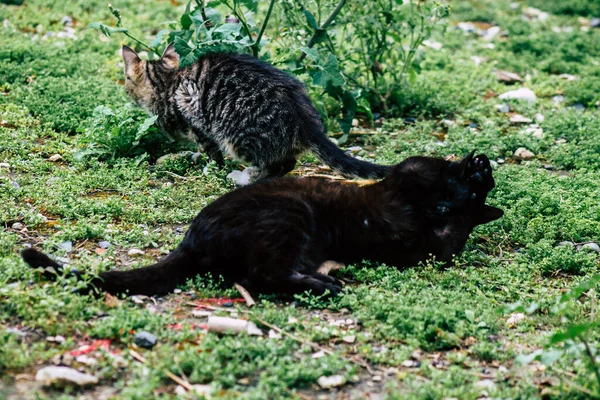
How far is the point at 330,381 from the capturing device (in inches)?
121

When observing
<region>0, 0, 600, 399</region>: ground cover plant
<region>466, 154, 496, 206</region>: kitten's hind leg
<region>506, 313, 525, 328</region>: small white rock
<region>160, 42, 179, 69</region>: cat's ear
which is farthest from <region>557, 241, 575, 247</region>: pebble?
<region>160, 42, 179, 69</region>: cat's ear

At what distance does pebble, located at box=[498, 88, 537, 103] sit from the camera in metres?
7.34

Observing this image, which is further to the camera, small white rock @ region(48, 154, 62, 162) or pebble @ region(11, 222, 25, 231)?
small white rock @ region(48, 154, 62, 162)

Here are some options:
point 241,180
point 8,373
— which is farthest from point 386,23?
point 8,373

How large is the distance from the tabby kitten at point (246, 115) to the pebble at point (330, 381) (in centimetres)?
208

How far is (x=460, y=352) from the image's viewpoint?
339 cm

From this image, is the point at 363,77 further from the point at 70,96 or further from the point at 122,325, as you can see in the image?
the point at 122,325

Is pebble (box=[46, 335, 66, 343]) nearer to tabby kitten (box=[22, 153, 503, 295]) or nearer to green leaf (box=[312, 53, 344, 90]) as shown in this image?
tabby kitten (box=[22, 153, 503, 295])

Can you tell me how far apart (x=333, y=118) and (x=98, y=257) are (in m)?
3.15

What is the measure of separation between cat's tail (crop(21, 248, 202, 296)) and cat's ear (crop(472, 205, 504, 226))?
1.83 m

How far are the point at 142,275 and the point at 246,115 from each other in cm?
199

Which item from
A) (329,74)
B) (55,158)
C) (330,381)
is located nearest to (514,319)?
(330,381)

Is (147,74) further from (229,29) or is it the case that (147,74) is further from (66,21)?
(66,21)

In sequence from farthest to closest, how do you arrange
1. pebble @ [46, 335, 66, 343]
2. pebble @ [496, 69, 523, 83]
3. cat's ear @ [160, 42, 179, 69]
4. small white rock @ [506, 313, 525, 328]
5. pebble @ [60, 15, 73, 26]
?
pebble @ [60, 15, 73, 26]
pebble @ [496, 69, 523, 83]
cat's ear @ [160, 42, 179, 69]
small white rock @ [506, 313, 525, 328]
pebble @ [46, 335, 66, 343]
